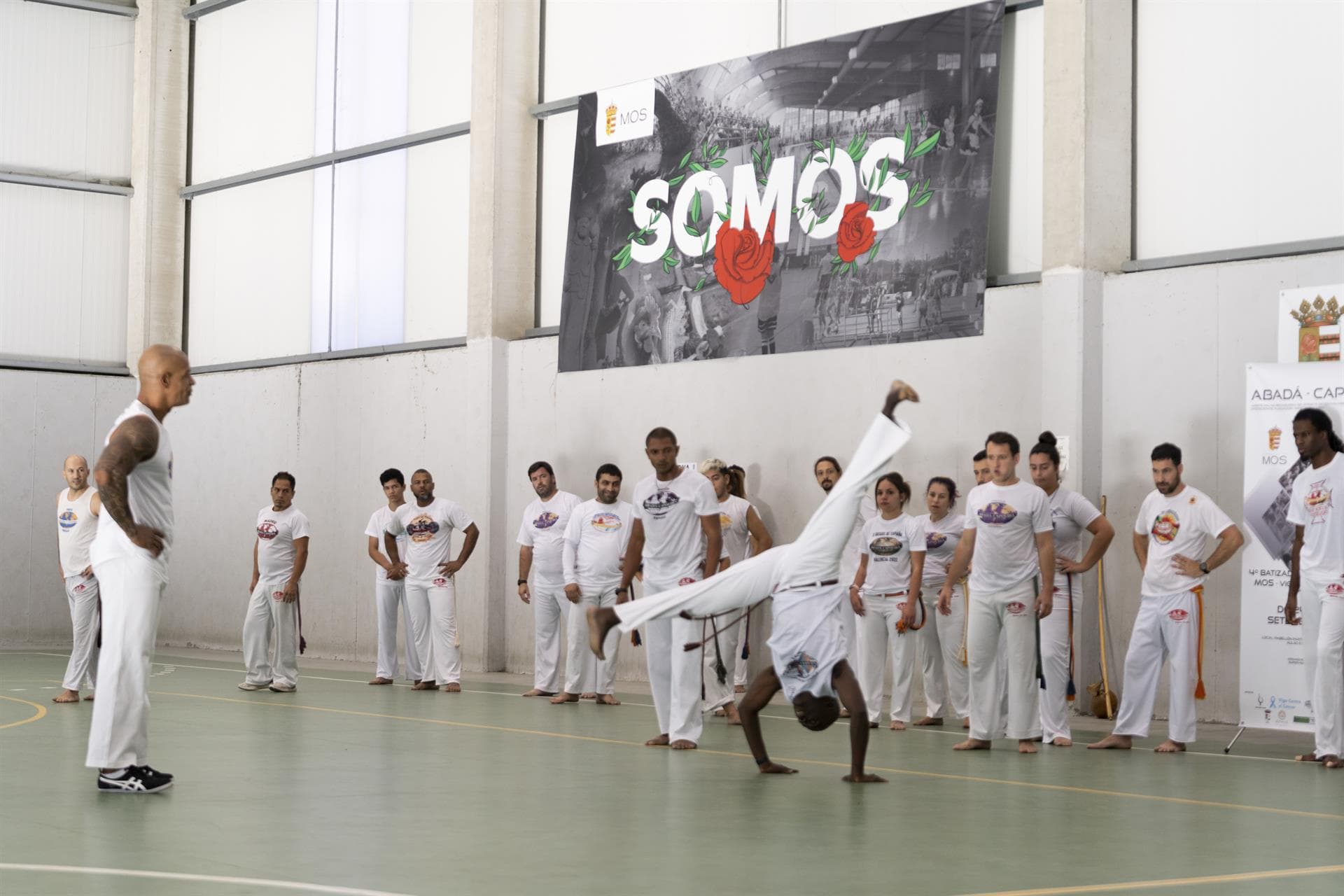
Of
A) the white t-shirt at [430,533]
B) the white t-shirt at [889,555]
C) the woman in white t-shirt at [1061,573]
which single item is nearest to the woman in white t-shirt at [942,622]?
the white t-shirt at [889,555]

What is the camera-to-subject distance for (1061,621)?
10.8 metres

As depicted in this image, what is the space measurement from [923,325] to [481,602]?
622cm

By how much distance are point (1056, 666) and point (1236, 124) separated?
4.56 meters

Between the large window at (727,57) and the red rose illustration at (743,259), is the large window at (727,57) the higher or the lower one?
the higher one

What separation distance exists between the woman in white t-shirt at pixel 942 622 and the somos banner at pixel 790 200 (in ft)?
6.01

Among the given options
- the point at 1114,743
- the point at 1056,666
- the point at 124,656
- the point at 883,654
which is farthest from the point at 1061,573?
the point at 124,656

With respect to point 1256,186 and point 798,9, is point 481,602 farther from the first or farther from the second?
point 1256,186

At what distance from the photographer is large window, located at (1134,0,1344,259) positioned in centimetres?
1182

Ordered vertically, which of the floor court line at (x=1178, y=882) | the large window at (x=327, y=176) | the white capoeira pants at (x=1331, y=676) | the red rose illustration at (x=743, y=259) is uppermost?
the large window at (x=327, y=176)

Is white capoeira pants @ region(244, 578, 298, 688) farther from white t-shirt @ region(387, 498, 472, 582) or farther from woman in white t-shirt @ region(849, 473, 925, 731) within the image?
woman in white t-shirt @ region(849, 473, 925, 731)

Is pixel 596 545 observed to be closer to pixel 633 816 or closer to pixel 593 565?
pixel 593 565

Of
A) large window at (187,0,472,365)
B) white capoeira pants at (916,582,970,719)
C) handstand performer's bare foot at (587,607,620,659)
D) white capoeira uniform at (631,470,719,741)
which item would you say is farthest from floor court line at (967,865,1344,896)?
large window at (187,0,472,365)

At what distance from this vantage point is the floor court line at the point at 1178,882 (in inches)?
212

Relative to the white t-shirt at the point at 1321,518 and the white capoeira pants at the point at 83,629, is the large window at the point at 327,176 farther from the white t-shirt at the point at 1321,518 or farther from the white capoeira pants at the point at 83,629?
the white t-shirt at the point at 1321,518
